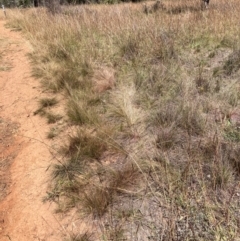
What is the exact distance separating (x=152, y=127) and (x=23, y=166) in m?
1.51

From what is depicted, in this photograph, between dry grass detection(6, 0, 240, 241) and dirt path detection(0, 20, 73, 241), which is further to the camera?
dirt path detection(0, 20, 73, 241)

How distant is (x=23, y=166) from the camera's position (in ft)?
10.4

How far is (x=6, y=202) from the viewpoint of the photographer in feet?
8.99

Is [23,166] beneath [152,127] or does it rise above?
beneath

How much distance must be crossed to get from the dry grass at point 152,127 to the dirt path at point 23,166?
0.63ft

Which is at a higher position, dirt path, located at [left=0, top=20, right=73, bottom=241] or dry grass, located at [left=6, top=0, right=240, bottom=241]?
dry grass, located at [left=6, top=0, right=240, bottom=241]

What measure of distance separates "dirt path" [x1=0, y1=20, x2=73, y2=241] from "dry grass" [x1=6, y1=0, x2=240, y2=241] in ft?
0.63

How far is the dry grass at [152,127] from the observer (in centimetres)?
224

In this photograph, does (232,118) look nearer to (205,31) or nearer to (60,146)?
(60,146)

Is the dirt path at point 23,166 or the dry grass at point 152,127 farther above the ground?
the dry grass at point 152,127

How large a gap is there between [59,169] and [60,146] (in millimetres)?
399

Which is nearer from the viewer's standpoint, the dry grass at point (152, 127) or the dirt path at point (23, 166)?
the dry grass at point (152, 127)

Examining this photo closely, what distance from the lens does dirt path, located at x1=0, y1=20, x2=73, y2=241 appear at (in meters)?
2.44

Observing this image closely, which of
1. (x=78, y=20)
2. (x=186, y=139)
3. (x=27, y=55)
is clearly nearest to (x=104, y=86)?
(x=186, y=139)
